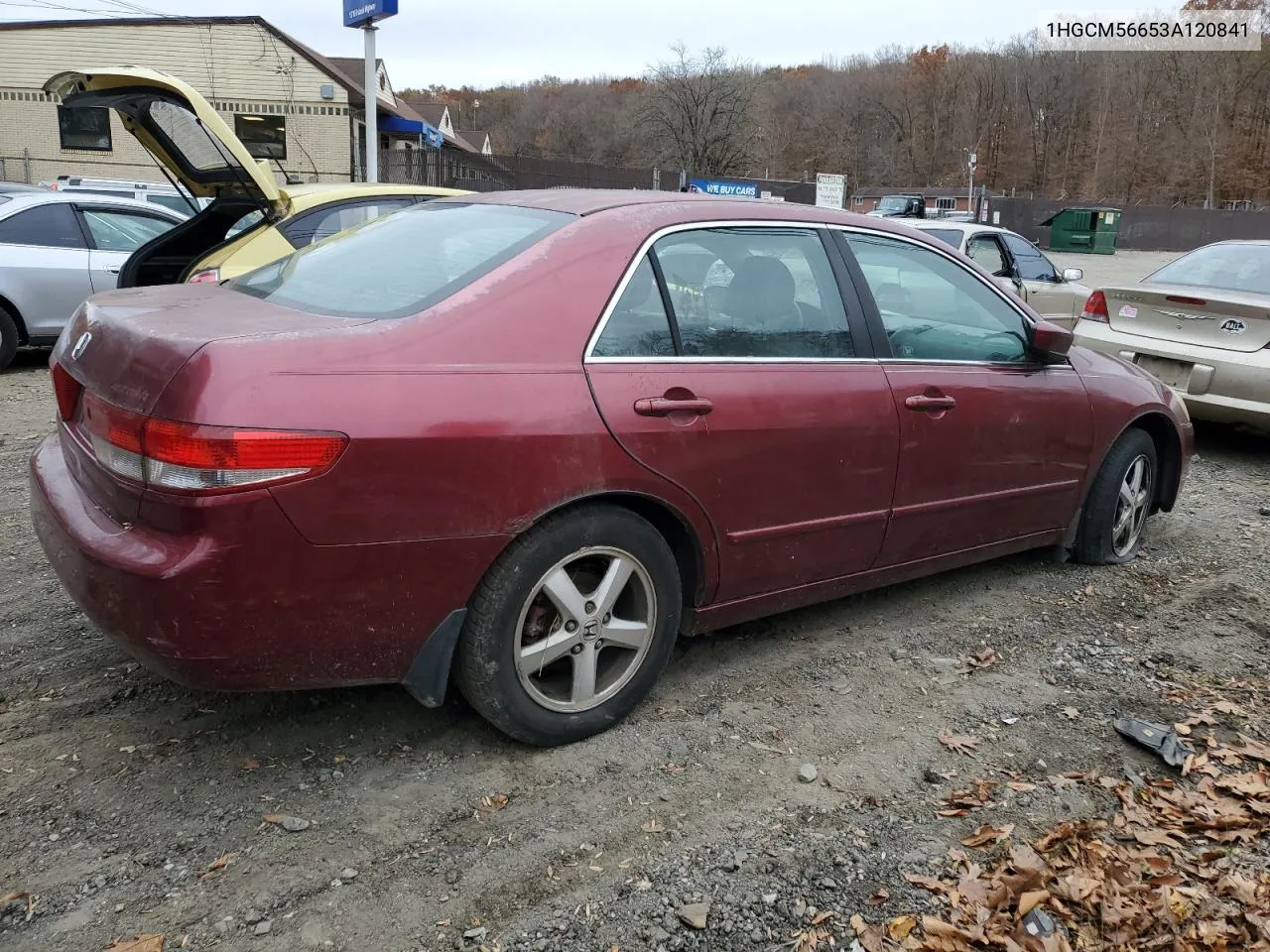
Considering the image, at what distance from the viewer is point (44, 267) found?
841 cm

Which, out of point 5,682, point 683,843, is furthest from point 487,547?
point 5,682

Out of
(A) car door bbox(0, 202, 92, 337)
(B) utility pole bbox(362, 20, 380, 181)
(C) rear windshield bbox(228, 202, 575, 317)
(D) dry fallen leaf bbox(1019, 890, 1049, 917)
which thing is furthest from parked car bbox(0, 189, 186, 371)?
(D) dry fallen leaf bbox(1019, 890, 1049, 917)

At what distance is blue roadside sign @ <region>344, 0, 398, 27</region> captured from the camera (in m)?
12.2

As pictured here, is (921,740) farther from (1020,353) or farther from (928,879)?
(1020,353)

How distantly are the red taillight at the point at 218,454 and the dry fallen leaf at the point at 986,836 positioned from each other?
1840 millimetres

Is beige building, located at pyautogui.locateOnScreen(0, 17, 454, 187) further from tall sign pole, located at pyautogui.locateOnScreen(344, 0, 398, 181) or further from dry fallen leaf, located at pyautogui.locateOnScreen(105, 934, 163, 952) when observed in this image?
dry fallen leaf, located at pyautogui.locateOnScreen(105, 934, 163, 952)

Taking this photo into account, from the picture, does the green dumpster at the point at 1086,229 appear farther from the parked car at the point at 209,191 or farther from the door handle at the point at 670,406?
the door handle at the point at 670,406

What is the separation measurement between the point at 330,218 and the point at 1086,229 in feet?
146

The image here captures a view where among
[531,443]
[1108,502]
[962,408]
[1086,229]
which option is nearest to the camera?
[531,443]

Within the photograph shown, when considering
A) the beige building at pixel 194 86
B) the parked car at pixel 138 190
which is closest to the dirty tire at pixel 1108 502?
the parked car at pixel 138 190

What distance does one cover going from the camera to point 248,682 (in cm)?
248

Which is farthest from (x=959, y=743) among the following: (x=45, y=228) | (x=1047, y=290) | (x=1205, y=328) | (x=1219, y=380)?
(x=1047, y=290)

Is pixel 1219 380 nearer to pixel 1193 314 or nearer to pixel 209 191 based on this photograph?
pixel 1193 314

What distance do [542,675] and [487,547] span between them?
581mm
